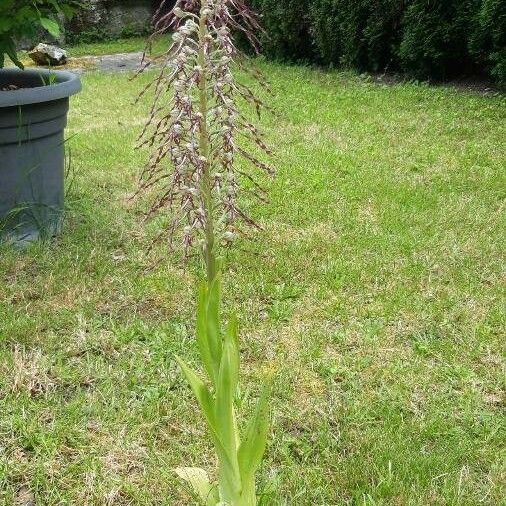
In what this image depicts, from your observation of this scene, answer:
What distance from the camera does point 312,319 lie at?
287cm

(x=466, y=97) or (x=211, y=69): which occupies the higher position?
(x=211, y=69)

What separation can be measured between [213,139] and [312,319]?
1659 millimetres

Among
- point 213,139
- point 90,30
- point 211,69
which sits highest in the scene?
point 211,69

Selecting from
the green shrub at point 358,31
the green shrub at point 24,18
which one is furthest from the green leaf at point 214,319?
the green shrub at point 358,31

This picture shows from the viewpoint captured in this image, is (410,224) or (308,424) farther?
(410,224)

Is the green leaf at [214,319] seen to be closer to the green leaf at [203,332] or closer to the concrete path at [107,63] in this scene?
the green leaf at [203,332]

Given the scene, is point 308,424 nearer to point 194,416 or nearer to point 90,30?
point 194,416

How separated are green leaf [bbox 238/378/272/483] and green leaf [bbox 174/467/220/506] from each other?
30 cm

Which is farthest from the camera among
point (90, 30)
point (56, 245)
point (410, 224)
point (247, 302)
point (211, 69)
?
point (90, 30)

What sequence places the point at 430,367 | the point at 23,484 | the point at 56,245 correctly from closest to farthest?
the point at 23,484, the point at 430,367, the point at 56,245

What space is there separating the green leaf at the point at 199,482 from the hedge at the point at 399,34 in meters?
6.33

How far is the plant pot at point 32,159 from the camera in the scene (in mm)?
3402

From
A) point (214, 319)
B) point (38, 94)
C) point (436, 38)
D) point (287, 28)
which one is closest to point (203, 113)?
point (214, 319)

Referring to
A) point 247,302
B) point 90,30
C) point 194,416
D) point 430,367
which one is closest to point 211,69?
point 194,416
